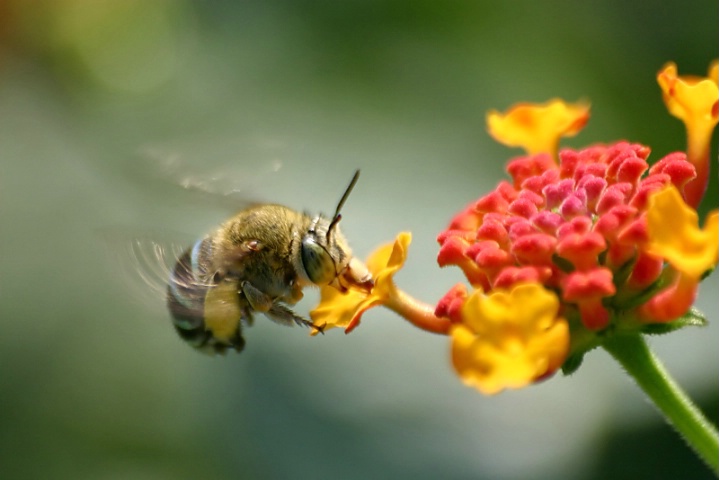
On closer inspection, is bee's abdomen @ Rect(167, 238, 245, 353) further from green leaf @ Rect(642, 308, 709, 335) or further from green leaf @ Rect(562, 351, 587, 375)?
green leaf @ Rect(642, 308, 709, 335)

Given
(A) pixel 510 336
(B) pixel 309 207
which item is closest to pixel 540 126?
(A) pixel 510 336

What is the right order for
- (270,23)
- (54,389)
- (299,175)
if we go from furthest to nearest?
(270,23) → (54,389) → (299,175)

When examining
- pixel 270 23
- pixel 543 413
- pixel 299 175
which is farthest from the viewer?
pixel 270 23

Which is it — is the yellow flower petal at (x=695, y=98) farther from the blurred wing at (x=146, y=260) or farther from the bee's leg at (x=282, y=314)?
the blurred wing at (x=146, y=260)

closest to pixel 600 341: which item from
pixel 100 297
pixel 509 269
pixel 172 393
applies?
pixel 509 269

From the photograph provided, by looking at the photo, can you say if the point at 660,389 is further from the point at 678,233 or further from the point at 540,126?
the point at 540,126

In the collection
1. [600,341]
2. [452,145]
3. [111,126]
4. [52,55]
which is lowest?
[600,341]

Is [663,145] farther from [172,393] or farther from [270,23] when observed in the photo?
[172,393]

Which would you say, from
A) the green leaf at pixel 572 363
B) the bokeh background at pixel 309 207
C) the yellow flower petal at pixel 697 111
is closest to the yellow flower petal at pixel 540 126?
the yellow flower petal at pixel 697 111

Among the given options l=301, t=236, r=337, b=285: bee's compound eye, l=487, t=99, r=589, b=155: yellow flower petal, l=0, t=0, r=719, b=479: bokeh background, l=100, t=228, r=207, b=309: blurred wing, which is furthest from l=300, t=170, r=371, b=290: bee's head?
l=0, t=0, r=719, b=479: bokeh background
